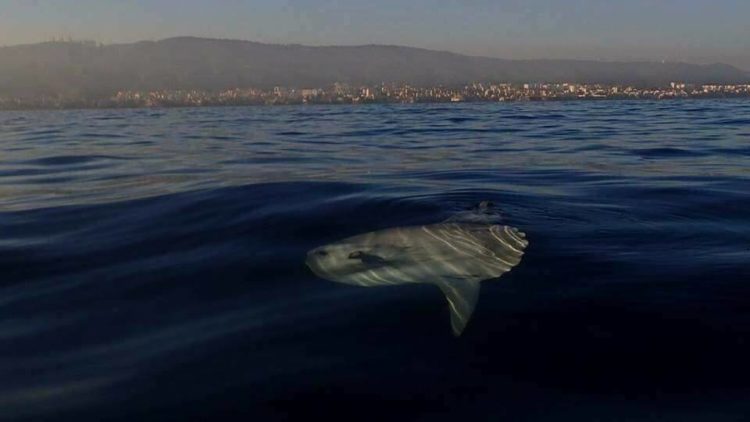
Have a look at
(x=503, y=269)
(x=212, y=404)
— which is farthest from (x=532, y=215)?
(x=212, y=404)

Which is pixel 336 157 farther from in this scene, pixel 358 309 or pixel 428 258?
pixel 358 309

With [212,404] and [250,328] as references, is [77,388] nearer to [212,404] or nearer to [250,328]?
[212,404]

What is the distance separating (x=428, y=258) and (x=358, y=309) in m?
1.28

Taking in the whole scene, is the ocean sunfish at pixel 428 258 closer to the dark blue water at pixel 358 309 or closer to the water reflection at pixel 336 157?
the dark blue water at pixel 358 309

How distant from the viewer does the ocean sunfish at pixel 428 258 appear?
20.0ft

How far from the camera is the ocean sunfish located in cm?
611

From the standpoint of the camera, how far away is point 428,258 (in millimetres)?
6645

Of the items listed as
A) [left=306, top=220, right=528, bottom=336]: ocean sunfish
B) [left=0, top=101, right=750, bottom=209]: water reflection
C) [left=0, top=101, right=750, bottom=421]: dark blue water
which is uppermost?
[left=306, top=220, right=528, bottom=336]: ocean sunfish

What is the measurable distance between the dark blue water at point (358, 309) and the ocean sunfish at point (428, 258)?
0.59 ft

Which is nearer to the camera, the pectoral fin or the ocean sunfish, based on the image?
the pectoral fin

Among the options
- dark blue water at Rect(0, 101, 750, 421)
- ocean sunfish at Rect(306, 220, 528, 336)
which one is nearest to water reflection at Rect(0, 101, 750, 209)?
dark blue water at Rect(0, 101, 750, 421)

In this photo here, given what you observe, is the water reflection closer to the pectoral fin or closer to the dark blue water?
the dark blue water

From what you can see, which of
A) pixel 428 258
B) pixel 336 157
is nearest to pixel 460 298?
pixel 428 258

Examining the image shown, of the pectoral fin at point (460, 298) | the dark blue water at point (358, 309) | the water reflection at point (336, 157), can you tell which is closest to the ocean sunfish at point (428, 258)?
the pectoral fin at point (460, 298)
